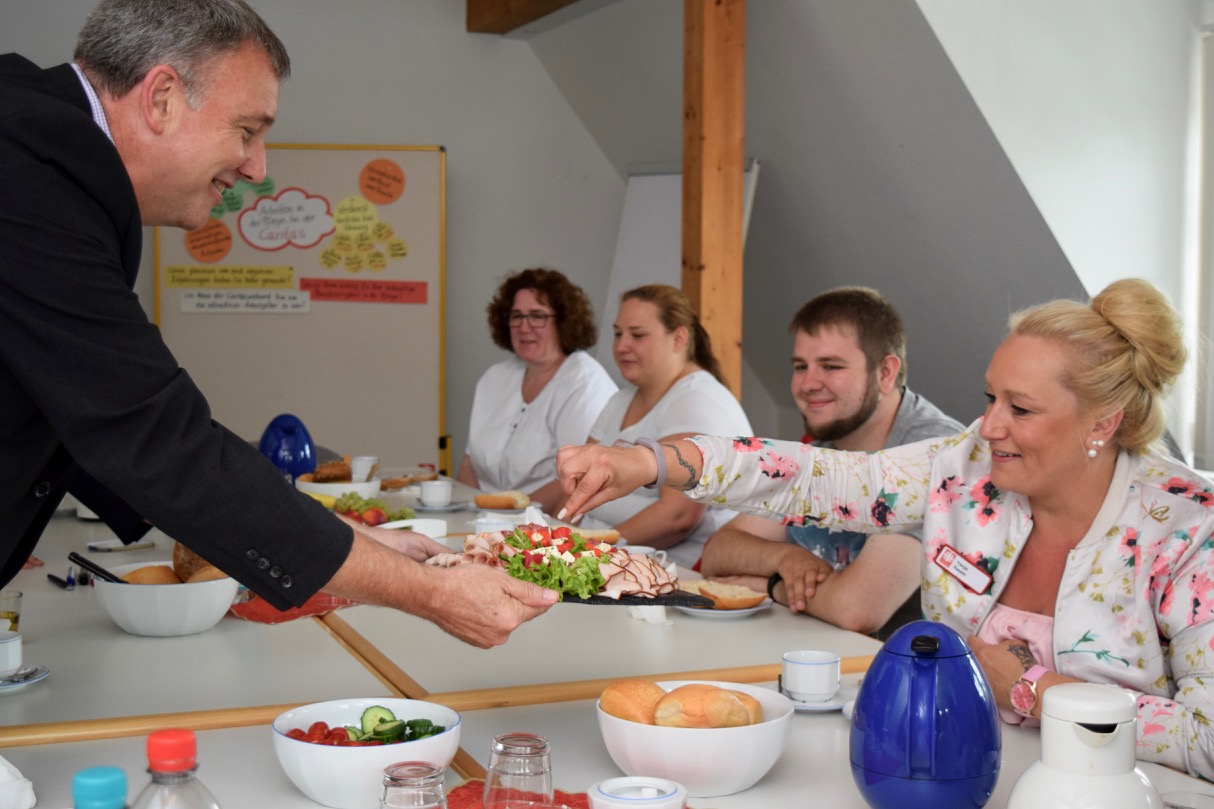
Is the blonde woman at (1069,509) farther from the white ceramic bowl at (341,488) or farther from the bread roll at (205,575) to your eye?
the white ceramic bowl at (341,488)

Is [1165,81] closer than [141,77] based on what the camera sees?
No

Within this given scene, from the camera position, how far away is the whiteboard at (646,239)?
5.83 meters

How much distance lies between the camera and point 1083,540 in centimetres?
179

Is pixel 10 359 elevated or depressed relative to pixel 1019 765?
elevated

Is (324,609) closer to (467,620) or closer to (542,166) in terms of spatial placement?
(467,620)

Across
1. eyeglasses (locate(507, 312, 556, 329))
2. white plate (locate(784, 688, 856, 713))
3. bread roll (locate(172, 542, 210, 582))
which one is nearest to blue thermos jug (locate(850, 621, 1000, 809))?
white plate (locate(784, 688, 856, 713))

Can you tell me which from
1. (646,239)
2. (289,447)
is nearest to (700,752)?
(289,447)

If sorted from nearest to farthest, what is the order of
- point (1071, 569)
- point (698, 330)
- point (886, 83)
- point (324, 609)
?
point (1071, 569), point (324, 609), point (698, 330), point (886, 83)

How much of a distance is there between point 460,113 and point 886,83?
106 inches

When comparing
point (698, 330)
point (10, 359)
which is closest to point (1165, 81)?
point (698, 330)

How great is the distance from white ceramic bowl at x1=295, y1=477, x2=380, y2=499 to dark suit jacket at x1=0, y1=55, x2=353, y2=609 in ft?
7.00

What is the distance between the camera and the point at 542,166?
21.6ft

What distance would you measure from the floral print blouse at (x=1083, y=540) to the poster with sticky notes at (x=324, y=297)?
14.0 ft

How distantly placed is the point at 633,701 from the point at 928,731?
0.33m
